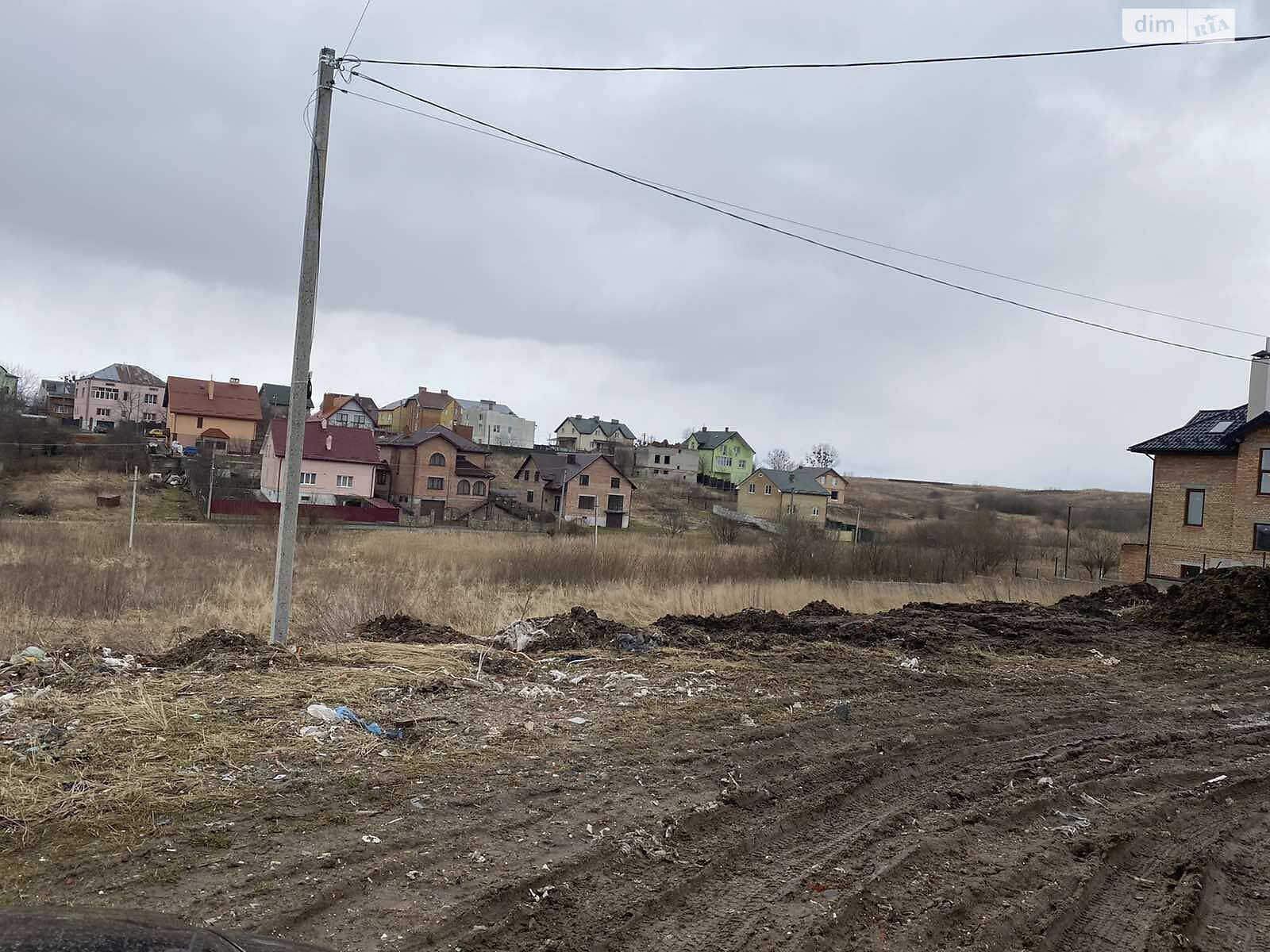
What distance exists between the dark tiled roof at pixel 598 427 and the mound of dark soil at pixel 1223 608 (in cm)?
8751

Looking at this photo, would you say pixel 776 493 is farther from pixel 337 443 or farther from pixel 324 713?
pixel 324 713

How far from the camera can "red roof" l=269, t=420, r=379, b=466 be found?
49.8 metres

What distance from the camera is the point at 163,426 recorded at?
75.2 meters

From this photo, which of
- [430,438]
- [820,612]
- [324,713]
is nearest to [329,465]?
[430,438]

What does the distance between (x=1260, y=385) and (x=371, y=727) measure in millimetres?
29574

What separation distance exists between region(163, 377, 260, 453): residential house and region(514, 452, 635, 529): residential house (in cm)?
2531

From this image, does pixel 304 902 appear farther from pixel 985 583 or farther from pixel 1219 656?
pixel 985 583

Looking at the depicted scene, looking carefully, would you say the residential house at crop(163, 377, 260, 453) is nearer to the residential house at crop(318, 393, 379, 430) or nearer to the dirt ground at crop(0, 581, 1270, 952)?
the residential house at crop(318, 393, 379, 430)

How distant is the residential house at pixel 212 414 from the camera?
216ft

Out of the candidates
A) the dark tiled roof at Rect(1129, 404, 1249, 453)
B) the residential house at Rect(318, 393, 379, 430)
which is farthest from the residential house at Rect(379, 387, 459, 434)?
the dark tiled roof at Rect(1129, 404, 1249, 453)

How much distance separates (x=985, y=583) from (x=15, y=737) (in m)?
25.7

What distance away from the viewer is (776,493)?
65.9 metres

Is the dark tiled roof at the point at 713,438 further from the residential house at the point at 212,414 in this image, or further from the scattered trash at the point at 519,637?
the scattered trash at the point at 519,637

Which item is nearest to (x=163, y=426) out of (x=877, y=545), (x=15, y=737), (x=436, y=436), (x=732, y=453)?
(x=436, y=436)
